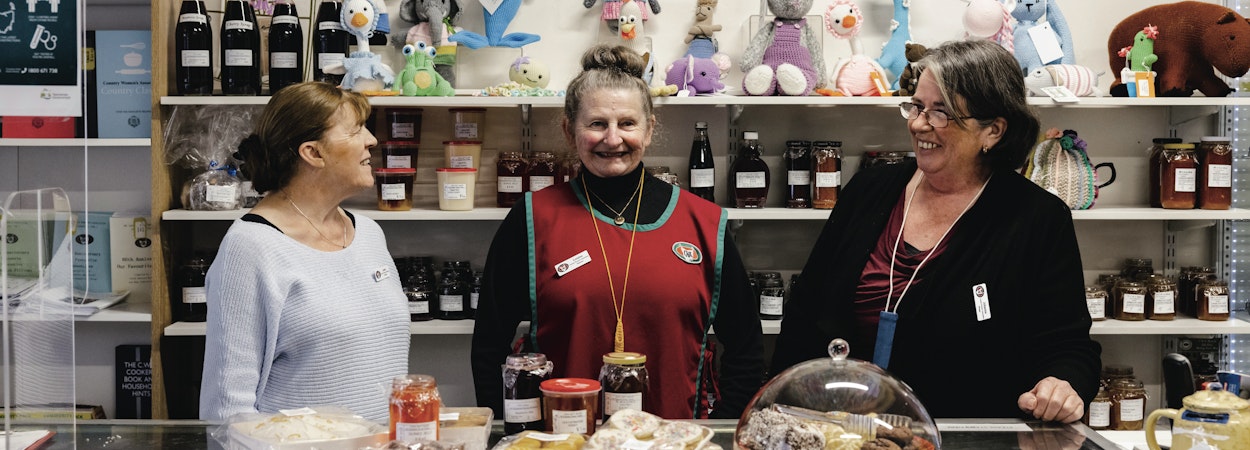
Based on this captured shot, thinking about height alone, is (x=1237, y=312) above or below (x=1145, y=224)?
below

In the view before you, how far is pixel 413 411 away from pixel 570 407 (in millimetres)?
209

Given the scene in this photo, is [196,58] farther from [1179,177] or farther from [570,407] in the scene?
[1179,177]

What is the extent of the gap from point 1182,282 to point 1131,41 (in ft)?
2.70

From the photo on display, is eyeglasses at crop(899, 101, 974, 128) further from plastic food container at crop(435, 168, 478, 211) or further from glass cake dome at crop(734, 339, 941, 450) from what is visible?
plastic food container at crop(435, 168, 478, 211)

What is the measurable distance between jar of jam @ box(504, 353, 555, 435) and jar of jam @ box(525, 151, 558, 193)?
5.65ft

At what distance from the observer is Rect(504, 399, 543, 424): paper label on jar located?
135 centimetres

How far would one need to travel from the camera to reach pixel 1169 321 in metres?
3.16

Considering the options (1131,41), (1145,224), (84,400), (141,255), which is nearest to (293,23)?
(141,255)

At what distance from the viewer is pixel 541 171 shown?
10.1ft

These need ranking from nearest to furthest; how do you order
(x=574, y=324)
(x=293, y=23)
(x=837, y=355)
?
(x=837, y=355)
(x=574, y=324)
(x=293, y=23)

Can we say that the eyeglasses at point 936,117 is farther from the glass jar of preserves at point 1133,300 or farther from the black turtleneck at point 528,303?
the glass jar of preserves at point 1133,300

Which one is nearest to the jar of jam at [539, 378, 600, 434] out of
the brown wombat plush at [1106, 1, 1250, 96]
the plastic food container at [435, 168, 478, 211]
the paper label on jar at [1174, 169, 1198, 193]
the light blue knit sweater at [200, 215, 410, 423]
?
the light blue knit sweater at [200, 215, 410, 423]

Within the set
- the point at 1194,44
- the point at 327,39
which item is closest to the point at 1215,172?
the point at 1194,44

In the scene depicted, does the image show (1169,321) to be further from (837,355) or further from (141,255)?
Answer: (141,255)
